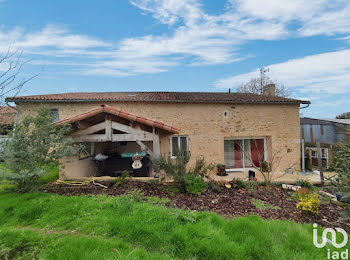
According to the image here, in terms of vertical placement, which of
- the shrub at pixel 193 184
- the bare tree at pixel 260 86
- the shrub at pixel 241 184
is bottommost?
the shrub at pixel 241 184

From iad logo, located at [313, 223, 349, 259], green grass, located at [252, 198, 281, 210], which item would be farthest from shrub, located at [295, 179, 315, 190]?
iad logo, located at [313, 223, 349, 259]

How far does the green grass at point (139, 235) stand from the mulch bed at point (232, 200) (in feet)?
2.43

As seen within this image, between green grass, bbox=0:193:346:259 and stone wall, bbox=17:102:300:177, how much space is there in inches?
228

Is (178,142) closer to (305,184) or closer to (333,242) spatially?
(305,184)

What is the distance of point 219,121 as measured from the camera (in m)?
10.6

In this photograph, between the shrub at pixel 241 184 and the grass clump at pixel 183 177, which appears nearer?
the grass clump at pixel 183 177

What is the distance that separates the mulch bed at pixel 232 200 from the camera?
4453 mm

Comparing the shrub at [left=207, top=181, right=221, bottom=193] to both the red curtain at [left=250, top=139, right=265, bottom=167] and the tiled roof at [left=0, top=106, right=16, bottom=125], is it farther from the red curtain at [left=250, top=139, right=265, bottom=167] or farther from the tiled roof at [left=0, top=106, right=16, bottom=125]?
the tiled roof at [left=0, top=106, right=16, bottom=125]

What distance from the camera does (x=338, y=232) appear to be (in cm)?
369

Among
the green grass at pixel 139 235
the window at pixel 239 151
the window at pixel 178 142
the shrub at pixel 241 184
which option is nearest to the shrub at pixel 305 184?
the shrub at pixel 241 184

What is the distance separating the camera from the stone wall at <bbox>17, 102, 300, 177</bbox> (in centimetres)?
1029

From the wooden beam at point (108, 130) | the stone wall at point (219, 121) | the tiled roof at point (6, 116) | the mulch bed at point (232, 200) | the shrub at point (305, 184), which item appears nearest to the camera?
the mulch bed at point (232, 200)

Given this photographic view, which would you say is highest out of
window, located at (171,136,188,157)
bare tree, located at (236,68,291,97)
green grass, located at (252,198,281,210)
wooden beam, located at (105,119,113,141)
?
bare tree, located at (236,68,291,97)

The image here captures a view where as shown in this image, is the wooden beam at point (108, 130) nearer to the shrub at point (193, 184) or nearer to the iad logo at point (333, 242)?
the shrub at point (193, 184)
